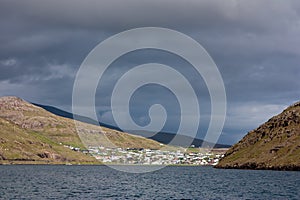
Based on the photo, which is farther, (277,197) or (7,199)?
(277,197)

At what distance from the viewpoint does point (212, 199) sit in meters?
94.4

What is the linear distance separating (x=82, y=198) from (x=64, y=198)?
4.10 meters

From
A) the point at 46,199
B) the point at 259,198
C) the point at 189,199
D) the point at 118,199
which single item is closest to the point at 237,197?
the point at 259,198

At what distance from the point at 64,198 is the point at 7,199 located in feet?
41.4

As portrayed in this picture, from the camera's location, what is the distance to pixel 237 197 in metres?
98.7

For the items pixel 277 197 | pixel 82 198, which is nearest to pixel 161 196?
pixel 82 198

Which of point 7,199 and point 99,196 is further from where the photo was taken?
point 99,196

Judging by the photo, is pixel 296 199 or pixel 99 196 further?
pixel 99 196

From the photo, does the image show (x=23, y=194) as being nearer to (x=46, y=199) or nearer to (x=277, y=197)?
(x=46, y=199)

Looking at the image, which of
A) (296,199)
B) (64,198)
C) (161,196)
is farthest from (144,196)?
(296,199)

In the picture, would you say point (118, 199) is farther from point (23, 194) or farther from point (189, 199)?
point (23, 194)

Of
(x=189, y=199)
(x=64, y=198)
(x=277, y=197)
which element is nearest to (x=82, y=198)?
(x=64, y=198)

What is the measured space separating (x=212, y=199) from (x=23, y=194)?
47.3 m

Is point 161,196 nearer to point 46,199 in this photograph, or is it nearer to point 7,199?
point 46,199
